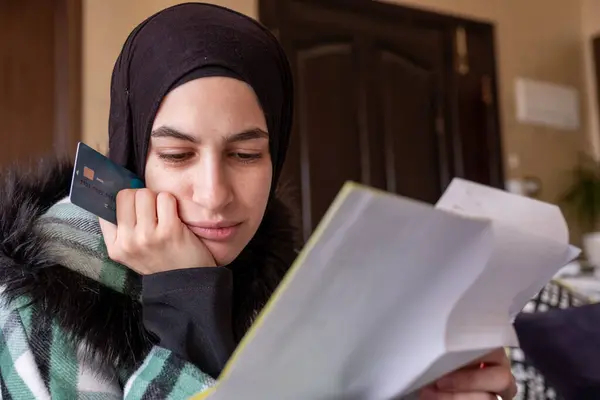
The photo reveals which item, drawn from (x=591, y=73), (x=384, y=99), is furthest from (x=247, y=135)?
(x=591, y=73)

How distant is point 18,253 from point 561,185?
9.55 feet

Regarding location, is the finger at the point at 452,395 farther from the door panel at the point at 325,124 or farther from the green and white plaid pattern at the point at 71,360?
the door panel at the point at 325,124

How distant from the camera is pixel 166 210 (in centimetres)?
60

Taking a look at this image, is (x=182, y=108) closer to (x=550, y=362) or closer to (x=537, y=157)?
(x=550, y=362)

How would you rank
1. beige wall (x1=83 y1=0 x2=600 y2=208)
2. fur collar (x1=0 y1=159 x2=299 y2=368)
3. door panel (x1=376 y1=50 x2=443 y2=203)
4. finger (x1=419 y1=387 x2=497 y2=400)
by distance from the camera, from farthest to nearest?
beige wall (x1=83 y1=0 x2=600 y2=208) < door panel (x1=376 y1=50 x2=443 y2=203) < fur collar (x1=0 y1=159 x2=299 y2=368) < finger (x1=419 y1=387 x2=497 y2=400)

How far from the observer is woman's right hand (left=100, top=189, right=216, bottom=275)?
1.92 feet

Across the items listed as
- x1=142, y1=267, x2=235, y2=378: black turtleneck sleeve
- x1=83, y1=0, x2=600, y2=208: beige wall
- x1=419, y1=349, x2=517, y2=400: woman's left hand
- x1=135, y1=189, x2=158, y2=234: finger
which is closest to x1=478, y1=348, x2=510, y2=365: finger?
x1=419, y1=349, x2=517, y2=400: woman's left hand

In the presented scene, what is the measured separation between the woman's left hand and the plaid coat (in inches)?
7.5

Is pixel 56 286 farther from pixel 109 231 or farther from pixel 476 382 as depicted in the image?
pixel 476 382

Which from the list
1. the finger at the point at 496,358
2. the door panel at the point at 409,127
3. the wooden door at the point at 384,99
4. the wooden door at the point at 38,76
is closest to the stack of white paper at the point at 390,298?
the finger at the point at 496,358

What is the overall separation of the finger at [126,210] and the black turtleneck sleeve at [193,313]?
0.06m

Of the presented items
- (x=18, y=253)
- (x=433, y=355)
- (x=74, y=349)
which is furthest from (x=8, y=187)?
(x=433, y=355)

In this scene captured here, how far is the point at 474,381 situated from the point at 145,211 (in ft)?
1.13

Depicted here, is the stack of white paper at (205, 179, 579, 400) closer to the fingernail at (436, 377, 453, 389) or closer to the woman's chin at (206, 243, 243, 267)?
the fingernail at (436, 377, 453, 389)
